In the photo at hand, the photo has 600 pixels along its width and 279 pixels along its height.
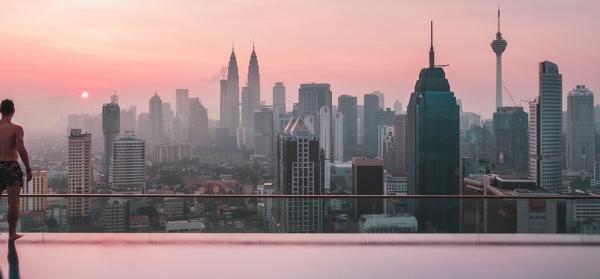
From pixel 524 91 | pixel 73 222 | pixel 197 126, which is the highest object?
pixel 524 91

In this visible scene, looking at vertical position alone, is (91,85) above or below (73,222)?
above

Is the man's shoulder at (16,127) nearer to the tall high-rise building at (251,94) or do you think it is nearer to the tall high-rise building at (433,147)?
the tall high-rise building at (433,147)

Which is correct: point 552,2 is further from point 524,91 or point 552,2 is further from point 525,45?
point 524,91

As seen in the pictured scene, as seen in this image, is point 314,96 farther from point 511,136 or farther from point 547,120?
point 547,120

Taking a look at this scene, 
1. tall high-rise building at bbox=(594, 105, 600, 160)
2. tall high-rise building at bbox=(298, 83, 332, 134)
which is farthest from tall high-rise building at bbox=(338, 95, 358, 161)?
tall high-rise building at bbox=(594, 105, 600, 160)

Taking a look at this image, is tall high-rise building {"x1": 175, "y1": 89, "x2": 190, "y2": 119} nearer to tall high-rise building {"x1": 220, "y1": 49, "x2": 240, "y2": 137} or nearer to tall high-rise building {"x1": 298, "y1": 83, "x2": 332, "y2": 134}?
tall high-rise building {"x1": 220, "y1": 49, "x2": 240, "y2": 137}

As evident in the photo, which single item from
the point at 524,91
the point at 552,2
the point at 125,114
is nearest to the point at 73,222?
the point at 552,2
